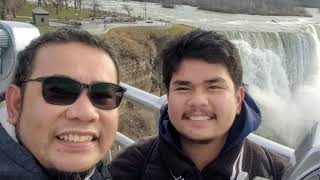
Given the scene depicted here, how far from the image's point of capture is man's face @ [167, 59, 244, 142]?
162cm

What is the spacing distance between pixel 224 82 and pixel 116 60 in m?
0.37

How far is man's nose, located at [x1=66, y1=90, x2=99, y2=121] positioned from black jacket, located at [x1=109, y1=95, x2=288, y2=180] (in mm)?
426

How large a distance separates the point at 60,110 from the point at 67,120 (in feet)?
0.10

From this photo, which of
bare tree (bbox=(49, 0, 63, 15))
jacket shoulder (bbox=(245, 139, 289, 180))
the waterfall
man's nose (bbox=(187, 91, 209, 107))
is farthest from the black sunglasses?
bare tree (bbox=(49, 0, 63, 15))

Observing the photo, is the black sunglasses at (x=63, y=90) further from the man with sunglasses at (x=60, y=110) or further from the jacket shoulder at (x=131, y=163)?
the jacket shoulder at (x=131, y=163)

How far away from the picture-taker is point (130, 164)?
1.80m

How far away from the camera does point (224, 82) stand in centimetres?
164

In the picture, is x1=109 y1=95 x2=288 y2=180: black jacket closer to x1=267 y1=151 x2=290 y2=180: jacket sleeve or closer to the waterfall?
x1=267 y1=151 x2=290 y2=180: jacket sleeve

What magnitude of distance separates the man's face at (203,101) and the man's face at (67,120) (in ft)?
0.99

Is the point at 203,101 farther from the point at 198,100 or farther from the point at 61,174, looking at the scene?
the point at 61,174

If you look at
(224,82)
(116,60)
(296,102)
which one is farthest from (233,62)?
(296,102)

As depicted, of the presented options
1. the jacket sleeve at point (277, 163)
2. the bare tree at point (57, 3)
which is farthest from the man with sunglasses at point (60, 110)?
the bare tree at point (57, 3)

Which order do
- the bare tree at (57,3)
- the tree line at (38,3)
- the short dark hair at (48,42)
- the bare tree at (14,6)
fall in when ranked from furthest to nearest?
1. the bare tree at (57,3)
2. the bare tree at (14,6)
3. the tree line at (38,3)
4. the short dark hair at (48,42)

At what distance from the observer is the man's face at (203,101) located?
1624 mm
